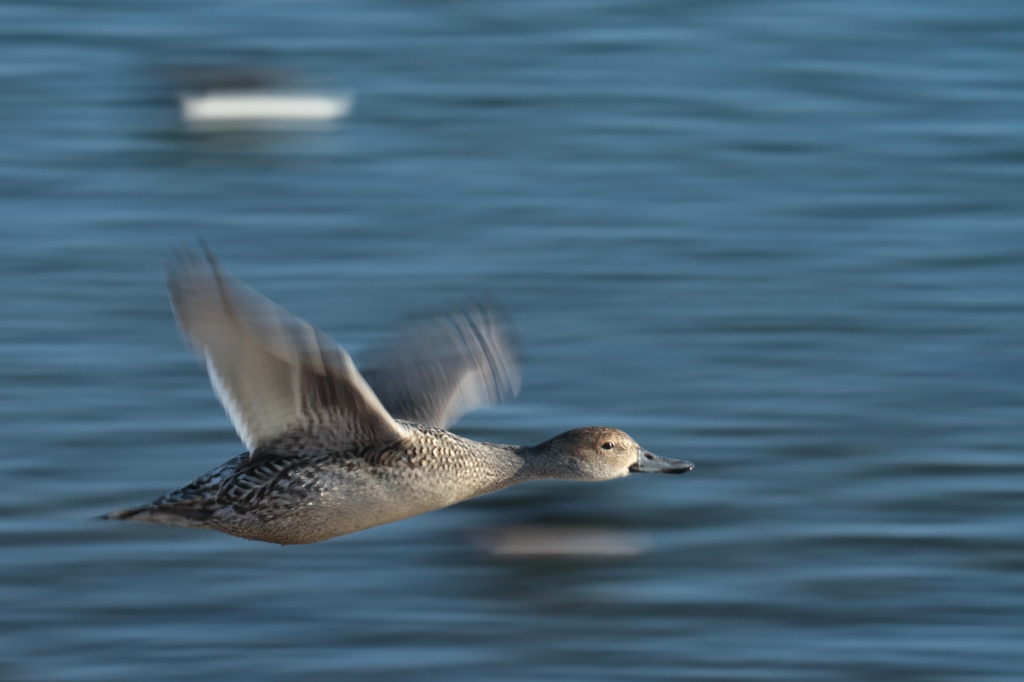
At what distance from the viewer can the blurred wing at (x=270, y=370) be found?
457 cm

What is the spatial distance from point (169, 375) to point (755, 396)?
2.88 m

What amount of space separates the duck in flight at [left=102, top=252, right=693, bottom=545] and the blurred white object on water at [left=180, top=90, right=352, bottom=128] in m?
5.33

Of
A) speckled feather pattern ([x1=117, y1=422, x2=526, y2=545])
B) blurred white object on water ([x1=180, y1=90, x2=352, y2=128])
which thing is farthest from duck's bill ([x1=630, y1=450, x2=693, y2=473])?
blurred white object on water ([x1=180, y1=90, x2=352, y2=128])

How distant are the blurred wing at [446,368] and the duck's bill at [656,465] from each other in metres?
0.60

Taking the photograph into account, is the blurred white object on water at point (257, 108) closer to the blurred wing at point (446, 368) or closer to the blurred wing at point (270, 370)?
the blurred wing at point (446, 368)

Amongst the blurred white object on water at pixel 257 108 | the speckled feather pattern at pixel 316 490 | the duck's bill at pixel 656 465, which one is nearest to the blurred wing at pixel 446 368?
the duck's bill at pixel 656 465

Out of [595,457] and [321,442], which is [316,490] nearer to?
[321,442]

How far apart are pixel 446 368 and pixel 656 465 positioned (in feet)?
3.17

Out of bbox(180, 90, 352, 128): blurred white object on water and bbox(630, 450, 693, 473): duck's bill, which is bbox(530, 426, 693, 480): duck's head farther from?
bbox(180, 90, 352, 128): blurred white object on water

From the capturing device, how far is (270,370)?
4895mm

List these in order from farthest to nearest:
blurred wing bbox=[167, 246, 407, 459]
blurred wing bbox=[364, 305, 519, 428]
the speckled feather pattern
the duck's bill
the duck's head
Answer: blurred wing bbox=[364, 305, 519, 428] → the duck's bill → the duck's head → the speckled feather pattern → blurred wing bbox=[167, 246, 407, 459]

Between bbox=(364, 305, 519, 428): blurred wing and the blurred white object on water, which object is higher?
the blurred white object on water

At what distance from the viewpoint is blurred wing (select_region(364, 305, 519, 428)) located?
6.45 m

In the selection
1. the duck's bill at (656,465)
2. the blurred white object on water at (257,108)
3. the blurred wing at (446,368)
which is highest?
the blurred white object on water at (257,108)
